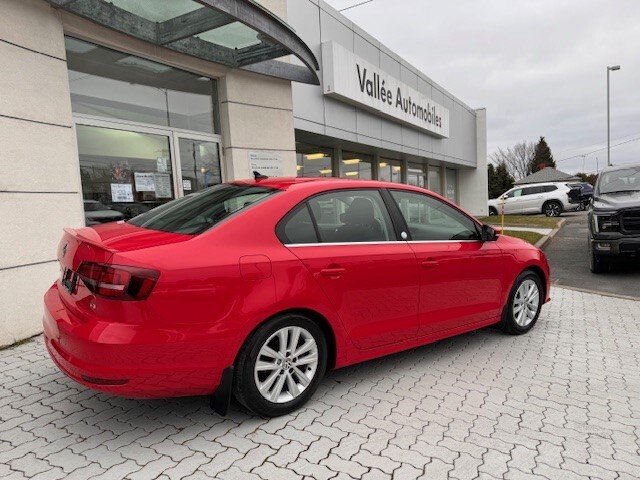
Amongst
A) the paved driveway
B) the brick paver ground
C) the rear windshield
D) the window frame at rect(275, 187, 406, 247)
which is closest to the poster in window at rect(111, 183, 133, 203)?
the brick paver ground

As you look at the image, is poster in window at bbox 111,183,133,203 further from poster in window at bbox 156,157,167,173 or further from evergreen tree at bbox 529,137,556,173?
evergreen tree at bbox 529,137,556,173

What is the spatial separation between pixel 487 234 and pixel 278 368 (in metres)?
2.34

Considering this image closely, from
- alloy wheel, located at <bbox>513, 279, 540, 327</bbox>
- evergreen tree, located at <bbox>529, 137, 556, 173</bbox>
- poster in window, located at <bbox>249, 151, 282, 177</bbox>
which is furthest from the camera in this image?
evergreen tree, located at <bbox>529, 137, 556, 173</bbox>

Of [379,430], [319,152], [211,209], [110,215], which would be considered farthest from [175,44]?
[319,152]

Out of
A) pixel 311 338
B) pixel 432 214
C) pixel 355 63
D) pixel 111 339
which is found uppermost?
pixel 355 63

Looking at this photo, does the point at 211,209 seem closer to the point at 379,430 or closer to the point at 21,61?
the point at 379,430

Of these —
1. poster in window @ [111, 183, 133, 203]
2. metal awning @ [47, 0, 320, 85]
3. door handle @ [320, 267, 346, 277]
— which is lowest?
door handle @ [320, 267, 346, 277]

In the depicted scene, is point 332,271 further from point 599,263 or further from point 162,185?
point 599,263

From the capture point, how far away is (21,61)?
4.54m

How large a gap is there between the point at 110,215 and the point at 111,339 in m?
3.91

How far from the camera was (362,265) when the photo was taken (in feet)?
10.4

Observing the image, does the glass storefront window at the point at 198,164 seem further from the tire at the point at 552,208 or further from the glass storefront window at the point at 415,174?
the tire at the point at 552,208

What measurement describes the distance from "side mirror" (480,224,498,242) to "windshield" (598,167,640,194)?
5372 millimetres

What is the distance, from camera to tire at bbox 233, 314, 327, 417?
270cm
